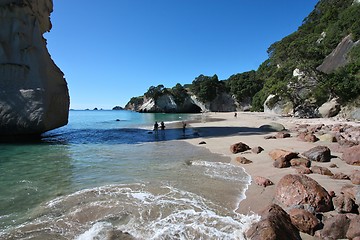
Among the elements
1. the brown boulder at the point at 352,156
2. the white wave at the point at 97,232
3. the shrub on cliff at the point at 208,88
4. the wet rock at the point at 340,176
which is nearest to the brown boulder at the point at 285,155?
the brown boulder at the point at 352,156

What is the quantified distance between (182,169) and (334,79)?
26353mm

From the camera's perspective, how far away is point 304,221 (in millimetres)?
4668

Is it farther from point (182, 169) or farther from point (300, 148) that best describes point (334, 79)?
point (182, 169)

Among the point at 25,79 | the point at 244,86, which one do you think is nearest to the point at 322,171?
the point at 25,79

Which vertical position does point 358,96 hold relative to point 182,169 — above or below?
above

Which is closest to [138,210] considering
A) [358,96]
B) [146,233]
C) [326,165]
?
[146,233]

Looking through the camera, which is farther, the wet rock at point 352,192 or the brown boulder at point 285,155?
the brown boulder at point 285,155

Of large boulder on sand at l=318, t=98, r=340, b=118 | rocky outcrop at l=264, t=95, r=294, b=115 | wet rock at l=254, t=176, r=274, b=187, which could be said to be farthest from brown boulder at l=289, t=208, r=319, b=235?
rocky outcrop at l=264, t=95, r=294, b=115

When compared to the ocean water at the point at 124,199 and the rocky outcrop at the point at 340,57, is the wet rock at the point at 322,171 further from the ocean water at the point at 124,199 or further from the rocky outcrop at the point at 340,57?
the rocky outcrop at the point at 340,57

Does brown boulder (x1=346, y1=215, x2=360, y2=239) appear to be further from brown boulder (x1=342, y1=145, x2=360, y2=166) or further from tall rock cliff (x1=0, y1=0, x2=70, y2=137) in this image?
tall rock cliff (x1=0, y1=0, x2=70, y2=137)

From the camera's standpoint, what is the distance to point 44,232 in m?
4.93

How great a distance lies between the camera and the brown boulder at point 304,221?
4.55 meters

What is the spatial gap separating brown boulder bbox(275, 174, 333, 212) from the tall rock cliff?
774 inches

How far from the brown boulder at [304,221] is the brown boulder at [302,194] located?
0.59 metres
